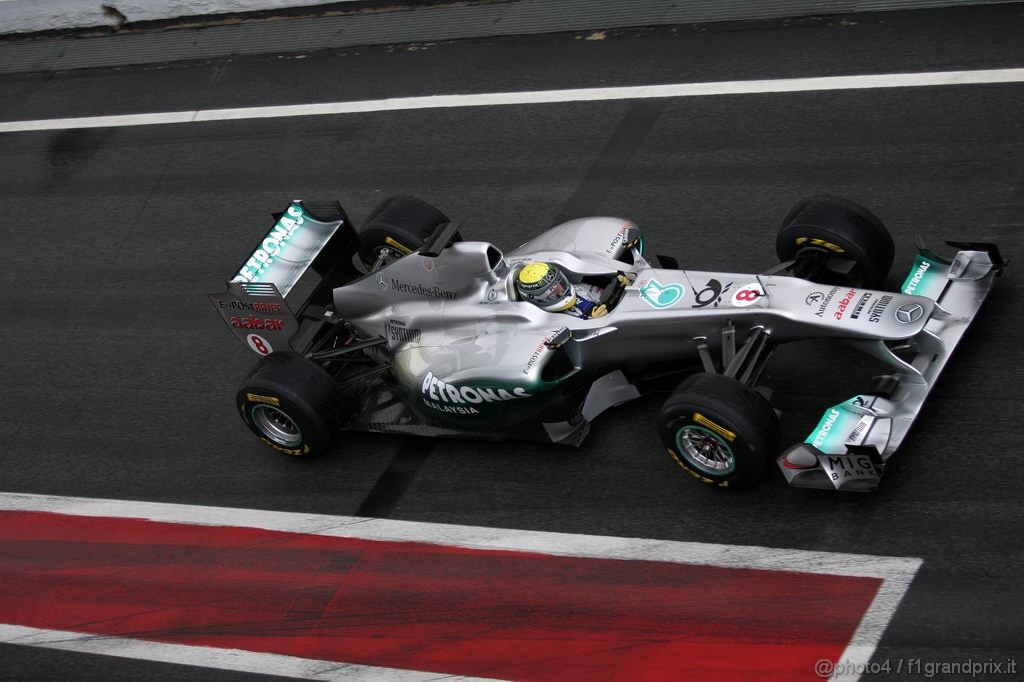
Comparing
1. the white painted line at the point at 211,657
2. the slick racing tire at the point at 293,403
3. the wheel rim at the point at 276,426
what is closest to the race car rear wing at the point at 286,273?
the slick racing tire at the point at 293,403

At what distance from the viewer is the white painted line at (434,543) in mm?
5734

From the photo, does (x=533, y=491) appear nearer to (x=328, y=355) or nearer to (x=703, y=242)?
(x=328, y=355)

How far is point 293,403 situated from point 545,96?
467 cm

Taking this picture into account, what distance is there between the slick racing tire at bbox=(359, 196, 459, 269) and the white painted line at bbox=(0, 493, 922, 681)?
2.01 metres

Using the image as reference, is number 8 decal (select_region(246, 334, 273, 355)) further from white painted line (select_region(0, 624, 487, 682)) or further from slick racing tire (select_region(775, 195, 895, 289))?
slick racing tire (select_region(775, 195, 895, 289))

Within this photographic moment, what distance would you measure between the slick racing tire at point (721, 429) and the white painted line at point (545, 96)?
14.6 feet

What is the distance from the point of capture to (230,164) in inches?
424

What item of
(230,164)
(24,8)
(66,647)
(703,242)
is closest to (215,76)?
(230,164)

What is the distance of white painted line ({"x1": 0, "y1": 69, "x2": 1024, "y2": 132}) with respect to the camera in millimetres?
9258

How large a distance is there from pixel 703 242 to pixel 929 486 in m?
2.84

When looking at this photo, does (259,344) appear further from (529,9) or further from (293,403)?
(529,9)

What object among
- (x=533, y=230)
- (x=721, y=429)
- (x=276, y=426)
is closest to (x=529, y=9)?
(x=533, y=230)

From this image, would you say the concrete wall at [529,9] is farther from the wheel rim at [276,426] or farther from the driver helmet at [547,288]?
the wheel rim at [276,426]

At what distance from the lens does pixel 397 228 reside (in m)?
7.88
